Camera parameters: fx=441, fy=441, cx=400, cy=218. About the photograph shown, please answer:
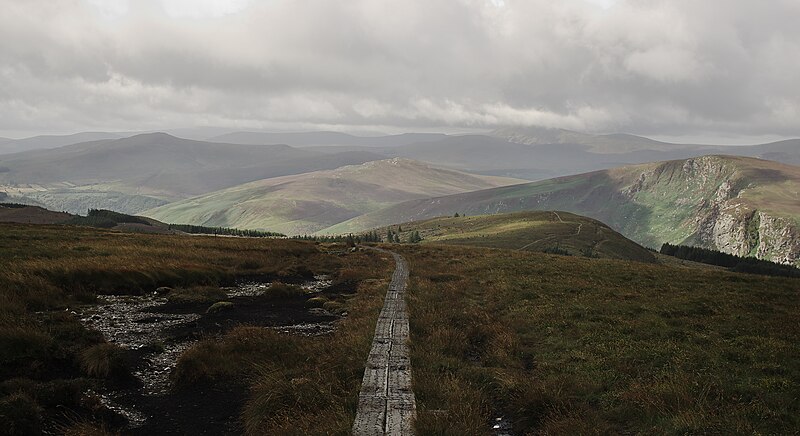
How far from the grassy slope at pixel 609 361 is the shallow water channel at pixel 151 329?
808cm

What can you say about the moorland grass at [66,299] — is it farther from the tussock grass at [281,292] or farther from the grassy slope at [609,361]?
the grassy slope at [609,361]

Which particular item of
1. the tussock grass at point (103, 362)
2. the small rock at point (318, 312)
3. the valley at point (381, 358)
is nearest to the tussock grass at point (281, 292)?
the valley at point (381, 358)

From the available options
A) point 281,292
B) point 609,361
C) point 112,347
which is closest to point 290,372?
point 112,347

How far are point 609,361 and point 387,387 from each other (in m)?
9.23

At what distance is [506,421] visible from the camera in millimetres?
14078

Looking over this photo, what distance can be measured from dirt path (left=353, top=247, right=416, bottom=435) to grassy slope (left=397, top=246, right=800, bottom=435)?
48 cm

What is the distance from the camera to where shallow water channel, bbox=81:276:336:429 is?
15352 mm

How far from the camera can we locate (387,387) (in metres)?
14.7

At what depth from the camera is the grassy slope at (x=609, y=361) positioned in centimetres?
1255

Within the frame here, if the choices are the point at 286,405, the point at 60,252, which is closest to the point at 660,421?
the point at 286,405

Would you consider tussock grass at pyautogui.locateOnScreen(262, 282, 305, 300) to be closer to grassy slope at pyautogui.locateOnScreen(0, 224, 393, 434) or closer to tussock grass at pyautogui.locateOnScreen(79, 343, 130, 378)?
grassy slope at pyautogui.locateOnScreen(0, 224, 393, 434)

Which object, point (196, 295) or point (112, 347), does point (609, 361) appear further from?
point (196, 295)

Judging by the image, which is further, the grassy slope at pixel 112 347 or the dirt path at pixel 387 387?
the grassy slope at pixel 112 347

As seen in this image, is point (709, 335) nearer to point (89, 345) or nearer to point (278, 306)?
point (278, 306)
